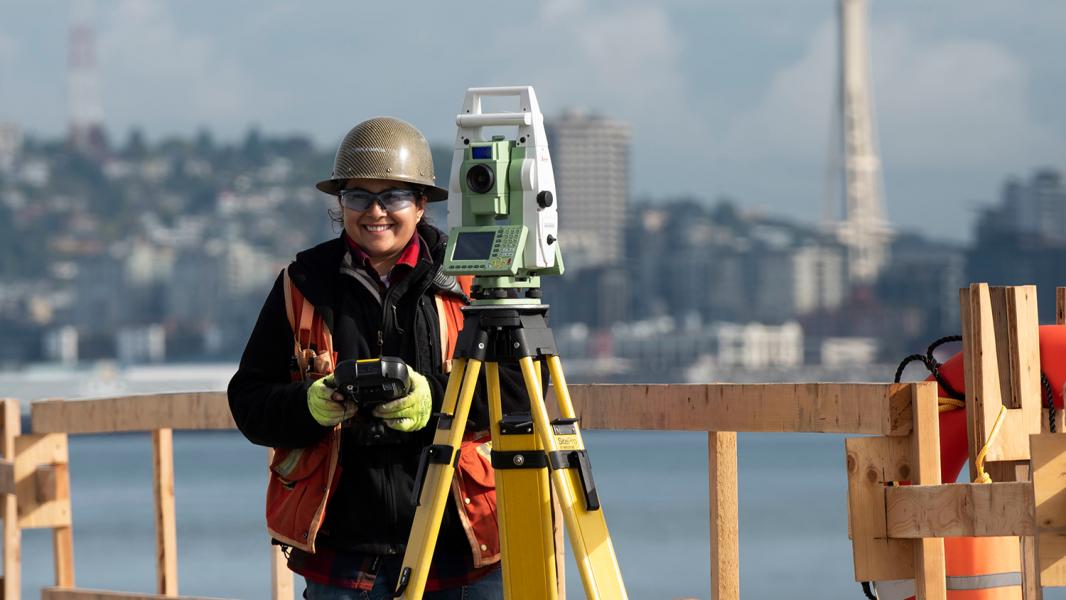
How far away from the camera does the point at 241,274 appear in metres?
169

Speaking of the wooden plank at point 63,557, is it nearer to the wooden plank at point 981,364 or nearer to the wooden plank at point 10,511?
the wooden plank at point 10,511

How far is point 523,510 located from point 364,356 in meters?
0.41

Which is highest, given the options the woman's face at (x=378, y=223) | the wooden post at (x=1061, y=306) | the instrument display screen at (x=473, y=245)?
the woman's face at (x=378, y=223)

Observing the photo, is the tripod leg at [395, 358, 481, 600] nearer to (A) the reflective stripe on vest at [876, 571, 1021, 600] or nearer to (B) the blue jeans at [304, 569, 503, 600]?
(B) the blue jeans at [304, 569, 503, 600]

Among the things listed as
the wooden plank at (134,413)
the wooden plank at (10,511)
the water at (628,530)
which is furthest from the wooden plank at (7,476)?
the water at (628,530)

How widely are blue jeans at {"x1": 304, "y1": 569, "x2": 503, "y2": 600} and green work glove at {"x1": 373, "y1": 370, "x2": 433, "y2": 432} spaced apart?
31cm

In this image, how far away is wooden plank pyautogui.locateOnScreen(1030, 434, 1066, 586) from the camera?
319 cm

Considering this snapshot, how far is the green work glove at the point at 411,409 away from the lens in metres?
3.36

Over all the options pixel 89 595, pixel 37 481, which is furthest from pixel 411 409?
pixel 37 481

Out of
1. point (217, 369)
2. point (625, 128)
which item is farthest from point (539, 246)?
point (625, 128)

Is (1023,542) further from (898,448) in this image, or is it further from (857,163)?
(857,163)

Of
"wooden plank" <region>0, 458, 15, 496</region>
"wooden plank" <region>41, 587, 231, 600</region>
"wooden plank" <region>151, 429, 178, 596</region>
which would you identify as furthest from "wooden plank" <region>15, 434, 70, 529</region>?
"wooden plank" <region>151, 429, 178, 596</region>

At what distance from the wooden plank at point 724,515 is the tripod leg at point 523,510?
513mm

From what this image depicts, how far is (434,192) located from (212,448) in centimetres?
11107
